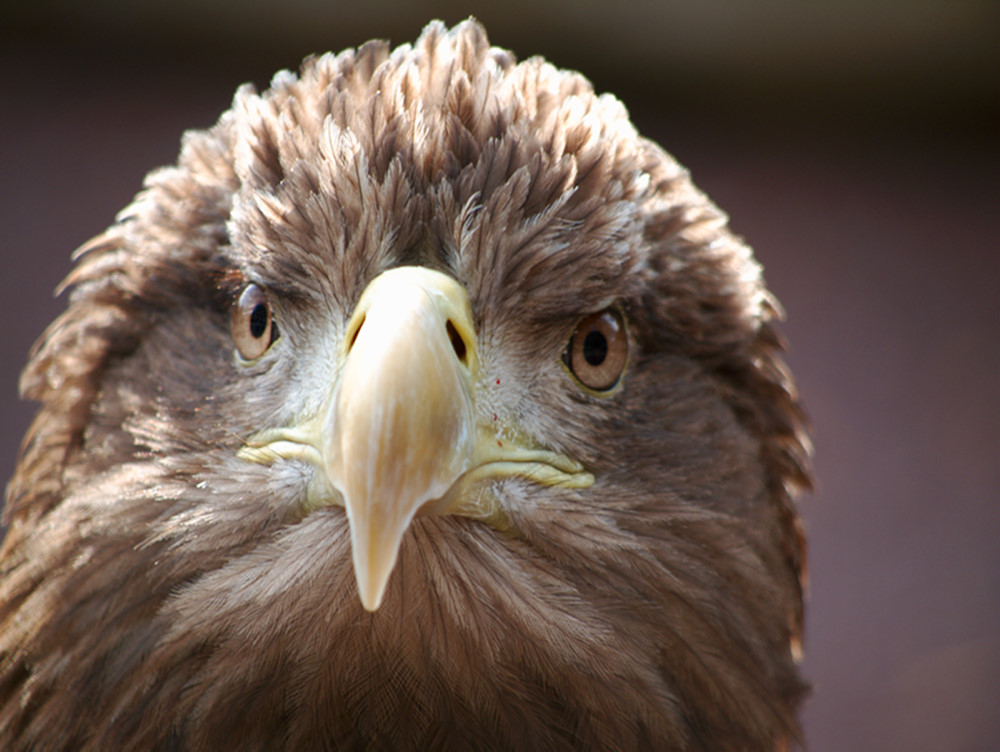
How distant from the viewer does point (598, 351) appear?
1284 millimetres

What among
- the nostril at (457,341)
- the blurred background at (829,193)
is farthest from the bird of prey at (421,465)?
the blurred background at (829,193)

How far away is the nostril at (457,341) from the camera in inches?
42.9

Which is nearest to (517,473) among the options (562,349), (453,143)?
(562,349)

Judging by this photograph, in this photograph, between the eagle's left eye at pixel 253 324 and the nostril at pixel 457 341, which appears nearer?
the nostril at pixel 457 341

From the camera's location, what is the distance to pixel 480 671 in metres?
1.13

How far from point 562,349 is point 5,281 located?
2.43 metres

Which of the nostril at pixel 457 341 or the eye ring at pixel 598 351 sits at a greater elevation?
the eye ring at pixel 598 351

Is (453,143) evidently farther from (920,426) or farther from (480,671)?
(920,426)

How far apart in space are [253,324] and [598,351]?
18.9 inches

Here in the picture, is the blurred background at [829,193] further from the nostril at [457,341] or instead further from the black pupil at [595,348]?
the nostril at [457,341]

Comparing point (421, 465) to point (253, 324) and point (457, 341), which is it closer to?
point (457, 341)

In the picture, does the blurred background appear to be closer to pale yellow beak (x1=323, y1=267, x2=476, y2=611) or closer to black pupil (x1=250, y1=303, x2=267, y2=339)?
black pupil (x1=250, y1=303, x2=267, y2=339)

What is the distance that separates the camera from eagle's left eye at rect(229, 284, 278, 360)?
1249 mm

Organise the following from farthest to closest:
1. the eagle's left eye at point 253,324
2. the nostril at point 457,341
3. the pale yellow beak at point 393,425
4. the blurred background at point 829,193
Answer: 1. the blurred background at point 829,193
2. the eagle's left eye at point 253,324
3. the nostril at point 457,341
4. the pale yellow beak at point 393,425
